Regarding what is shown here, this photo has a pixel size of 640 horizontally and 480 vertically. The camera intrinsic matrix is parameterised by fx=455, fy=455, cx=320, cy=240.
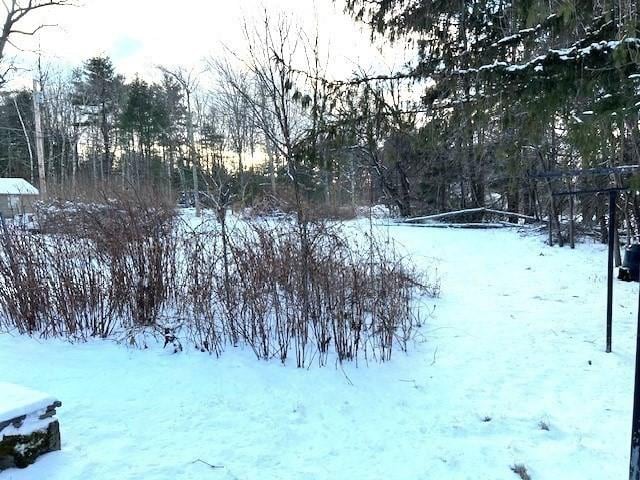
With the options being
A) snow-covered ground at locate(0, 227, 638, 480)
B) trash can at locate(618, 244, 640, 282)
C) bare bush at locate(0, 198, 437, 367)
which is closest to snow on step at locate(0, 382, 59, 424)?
snow-covered ground at locate(0, 227, 638, 480)

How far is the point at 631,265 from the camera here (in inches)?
289

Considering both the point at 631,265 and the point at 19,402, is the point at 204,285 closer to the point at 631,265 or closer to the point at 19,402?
the point at 19,402

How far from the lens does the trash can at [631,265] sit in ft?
23.7

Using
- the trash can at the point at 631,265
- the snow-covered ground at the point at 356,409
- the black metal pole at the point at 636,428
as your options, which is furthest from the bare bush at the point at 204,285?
the trash can at the point at 631,265

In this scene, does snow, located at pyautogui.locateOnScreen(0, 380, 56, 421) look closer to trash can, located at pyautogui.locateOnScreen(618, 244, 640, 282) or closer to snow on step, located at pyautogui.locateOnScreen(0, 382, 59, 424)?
snow on step, located at pyautogui.locateOnScreen(0, 382, 59, 424)

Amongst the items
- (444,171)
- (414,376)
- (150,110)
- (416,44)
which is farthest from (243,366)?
(150,110)

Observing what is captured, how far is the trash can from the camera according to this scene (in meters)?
7.22

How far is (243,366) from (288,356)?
1.37 feet

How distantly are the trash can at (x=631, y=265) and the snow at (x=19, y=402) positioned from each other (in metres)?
8.02

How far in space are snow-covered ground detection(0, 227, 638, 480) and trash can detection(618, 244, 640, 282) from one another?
2648mm

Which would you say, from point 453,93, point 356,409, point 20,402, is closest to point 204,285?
point 356,409

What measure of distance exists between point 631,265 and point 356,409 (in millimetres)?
6404

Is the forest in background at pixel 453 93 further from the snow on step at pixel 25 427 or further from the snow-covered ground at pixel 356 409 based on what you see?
the snow on step at pixel 25 427

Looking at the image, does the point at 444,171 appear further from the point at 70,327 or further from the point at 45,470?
the point at 45,470
